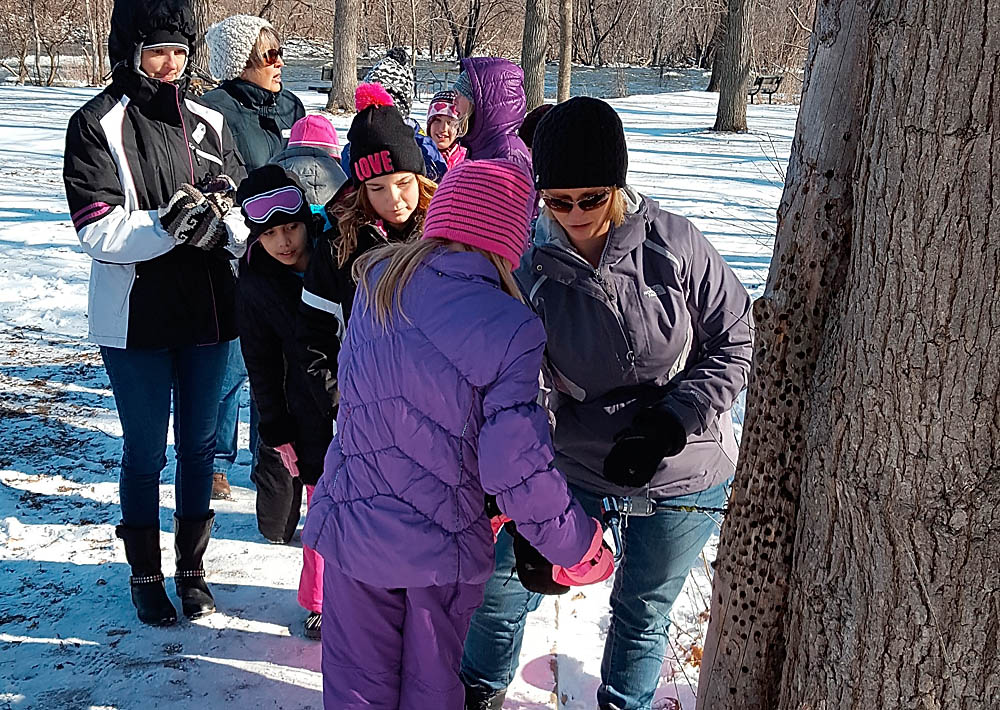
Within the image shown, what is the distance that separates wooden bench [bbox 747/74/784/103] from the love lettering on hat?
2419 cm

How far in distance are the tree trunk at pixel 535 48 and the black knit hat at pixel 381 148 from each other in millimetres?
11040

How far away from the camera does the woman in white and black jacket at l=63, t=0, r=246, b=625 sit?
2938mm

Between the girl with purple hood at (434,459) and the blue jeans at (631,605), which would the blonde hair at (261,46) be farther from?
the blue jeans at (631,605)

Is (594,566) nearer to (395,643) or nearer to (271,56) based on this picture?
(395,643)

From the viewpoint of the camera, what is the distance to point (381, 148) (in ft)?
9.73

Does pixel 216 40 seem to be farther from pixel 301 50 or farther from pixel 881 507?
pixel 301 50

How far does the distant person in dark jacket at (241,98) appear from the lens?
14.1 feet

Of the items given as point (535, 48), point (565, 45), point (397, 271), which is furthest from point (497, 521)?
point (565, 45)

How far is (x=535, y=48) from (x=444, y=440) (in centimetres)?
1271

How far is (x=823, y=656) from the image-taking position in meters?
1.61

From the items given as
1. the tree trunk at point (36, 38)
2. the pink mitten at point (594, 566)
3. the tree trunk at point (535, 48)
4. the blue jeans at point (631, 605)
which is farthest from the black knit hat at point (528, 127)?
the tree trunk at point (36, 38)

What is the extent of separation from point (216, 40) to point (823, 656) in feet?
12.6

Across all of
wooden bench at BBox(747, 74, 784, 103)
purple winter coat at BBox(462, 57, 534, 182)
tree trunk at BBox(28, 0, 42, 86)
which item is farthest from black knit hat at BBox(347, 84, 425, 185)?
wooden bench at BBox(747, 74, 784, 103)

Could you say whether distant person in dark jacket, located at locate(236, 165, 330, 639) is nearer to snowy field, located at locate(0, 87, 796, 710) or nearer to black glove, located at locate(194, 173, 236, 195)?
black glove, located at locate(194, 173, 236, 195)
